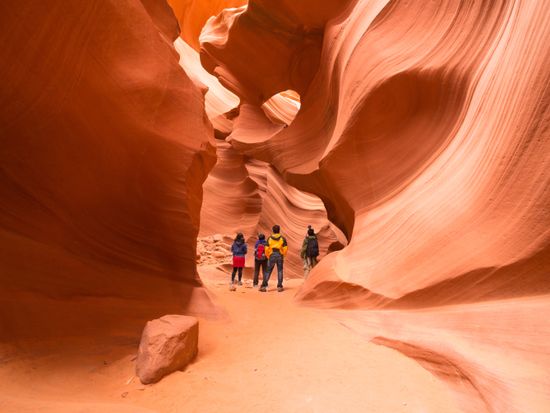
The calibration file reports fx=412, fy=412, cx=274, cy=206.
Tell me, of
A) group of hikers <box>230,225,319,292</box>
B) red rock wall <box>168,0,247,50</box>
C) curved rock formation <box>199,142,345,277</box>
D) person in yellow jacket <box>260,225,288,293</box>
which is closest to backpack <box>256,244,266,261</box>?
group of hikers <box>230,225,319,292</box>

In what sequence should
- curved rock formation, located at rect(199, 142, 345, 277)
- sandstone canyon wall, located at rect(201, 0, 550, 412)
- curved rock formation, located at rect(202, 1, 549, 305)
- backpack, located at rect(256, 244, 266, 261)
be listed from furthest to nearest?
1. curved rock formation, located at rect(199, 142, 345, 277)
2. backpack, located at rect(256, 244, 266, 261)
3. curved rock formation, located at rect(202, 1, 549, 305)
4. sandstone canyon wall, located at rect(201, 0, 550, 412)

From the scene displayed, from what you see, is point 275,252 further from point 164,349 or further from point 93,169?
point 164,349

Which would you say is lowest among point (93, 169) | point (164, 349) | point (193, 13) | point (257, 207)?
point (164, 349)

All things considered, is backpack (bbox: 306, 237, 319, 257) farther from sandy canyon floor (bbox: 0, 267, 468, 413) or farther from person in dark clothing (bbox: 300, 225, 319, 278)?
sandy canyon floor (bbox: 0, 267, 468, 413)

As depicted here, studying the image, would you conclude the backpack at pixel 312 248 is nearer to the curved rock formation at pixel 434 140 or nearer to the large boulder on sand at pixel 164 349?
the curved rock formation at pixel 434 140

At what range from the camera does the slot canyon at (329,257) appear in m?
2.95

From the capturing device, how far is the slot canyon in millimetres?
2949

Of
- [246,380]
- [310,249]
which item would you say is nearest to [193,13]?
[310,249]

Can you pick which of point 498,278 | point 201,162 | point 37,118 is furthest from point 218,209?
point 498,278

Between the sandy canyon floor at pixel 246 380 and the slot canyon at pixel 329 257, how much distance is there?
0.06 ft

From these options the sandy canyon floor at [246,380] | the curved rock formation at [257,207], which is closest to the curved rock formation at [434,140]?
the sandy canyon floor at [246,380]

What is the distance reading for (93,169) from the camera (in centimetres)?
441

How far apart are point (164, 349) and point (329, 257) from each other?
3.21 meters

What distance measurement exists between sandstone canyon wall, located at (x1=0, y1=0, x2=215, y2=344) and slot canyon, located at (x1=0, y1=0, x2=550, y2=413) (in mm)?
18
